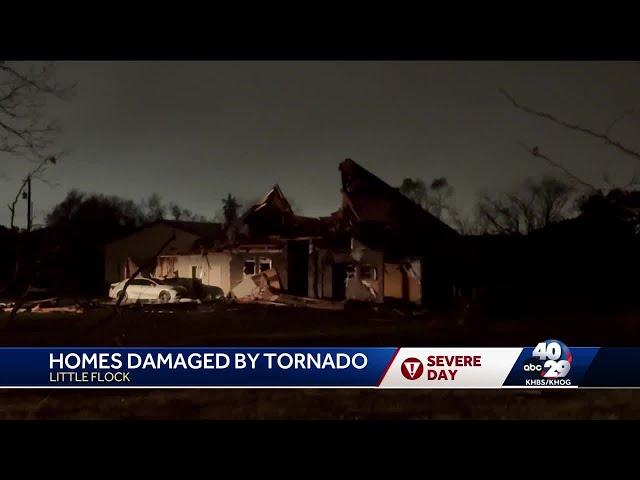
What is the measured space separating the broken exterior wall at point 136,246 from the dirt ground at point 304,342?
2.19 ft

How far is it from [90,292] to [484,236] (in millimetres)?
5158

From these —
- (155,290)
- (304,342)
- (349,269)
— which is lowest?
(304,342)

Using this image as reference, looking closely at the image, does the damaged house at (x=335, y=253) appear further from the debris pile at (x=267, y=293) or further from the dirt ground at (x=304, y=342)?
the dirt ground at (x=304, y=342)

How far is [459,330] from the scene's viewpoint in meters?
8.45

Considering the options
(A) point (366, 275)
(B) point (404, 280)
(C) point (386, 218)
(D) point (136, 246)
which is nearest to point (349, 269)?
(A) point (366, 275)

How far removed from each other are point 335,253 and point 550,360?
14.1 feet

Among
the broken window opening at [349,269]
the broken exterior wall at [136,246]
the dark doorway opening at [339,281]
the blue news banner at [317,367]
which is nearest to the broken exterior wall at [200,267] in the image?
the broken exterior wall at [136,246]

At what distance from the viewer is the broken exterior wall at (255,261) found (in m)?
9.88

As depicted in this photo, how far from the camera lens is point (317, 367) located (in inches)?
236

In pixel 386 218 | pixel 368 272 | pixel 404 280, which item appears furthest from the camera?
pixel 368 272

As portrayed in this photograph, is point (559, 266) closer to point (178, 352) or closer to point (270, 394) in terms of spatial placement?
point (270, 394)

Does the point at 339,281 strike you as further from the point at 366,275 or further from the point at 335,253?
the point at 335,253

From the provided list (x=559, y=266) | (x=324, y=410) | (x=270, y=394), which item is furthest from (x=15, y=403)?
(x=559, y=266)

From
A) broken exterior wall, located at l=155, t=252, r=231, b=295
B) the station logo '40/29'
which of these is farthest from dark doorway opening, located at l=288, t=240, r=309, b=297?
the station logo '40/29'
